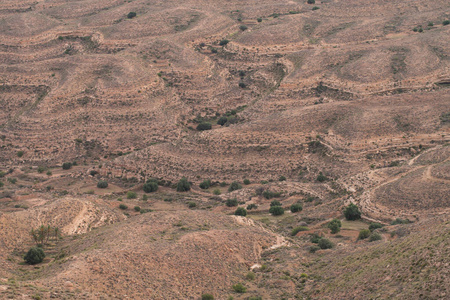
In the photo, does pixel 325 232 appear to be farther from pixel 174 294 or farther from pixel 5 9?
pixel 5 9

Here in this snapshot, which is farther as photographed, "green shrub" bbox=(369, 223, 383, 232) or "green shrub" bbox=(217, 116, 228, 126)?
"green shrub" bbox=(217, 116, 228, 126)

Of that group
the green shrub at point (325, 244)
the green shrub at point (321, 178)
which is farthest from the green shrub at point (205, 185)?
the green shrub at point (325, 244)

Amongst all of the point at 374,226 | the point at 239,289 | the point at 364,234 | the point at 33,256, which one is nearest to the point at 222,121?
the point at 374,226

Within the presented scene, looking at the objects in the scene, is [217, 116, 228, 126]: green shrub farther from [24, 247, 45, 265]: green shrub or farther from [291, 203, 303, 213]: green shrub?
[24, 247, 45, 265]: green shrub

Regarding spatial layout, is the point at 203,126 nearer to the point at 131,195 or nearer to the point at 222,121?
the point at 222,121

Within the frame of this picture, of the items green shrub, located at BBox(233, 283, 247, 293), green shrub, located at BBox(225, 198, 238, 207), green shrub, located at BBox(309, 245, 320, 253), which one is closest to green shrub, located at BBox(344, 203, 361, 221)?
green shrub, located at BBox(309, 245, 320, 253)

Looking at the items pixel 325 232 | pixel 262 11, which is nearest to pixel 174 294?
pixel 325 232
